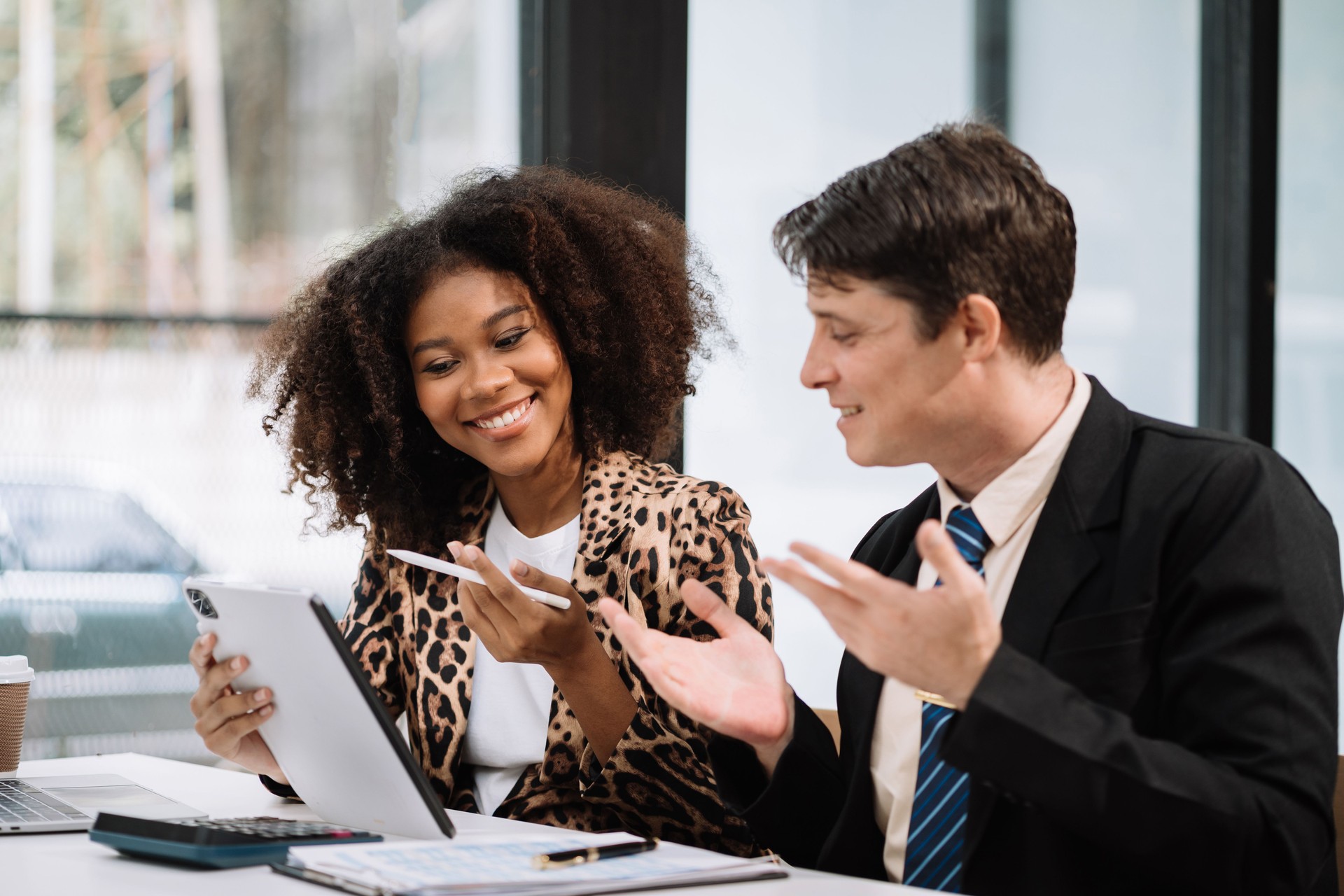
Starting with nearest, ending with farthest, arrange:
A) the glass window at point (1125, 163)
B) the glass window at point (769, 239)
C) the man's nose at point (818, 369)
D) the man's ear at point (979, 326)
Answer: the man's ear at point (979, 326) < the man's nose at point (818, 369) < the glass window at point (769, 239) < the glass window at point (1125, 163)

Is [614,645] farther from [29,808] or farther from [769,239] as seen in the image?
[769,239]

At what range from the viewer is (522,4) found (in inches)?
112

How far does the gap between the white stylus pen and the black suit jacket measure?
36 centimetres

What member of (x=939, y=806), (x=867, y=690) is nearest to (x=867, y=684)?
(x=867, y=690)

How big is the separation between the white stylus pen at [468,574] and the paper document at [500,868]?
12.6 inches

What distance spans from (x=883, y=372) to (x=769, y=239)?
5.45ft

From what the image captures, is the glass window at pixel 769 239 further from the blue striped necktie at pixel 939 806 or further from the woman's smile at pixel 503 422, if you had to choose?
the blue striped necktie at pixel 939 806

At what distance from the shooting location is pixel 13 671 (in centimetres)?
195

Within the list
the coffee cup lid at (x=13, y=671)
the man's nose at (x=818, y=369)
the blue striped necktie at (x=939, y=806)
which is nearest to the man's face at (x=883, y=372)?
the man's nose at (x=818, y=369)

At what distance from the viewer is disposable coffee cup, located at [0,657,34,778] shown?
193 centimetres

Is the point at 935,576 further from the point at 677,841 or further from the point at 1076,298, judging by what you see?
the point at 1076,298

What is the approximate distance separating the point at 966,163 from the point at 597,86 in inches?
59.4

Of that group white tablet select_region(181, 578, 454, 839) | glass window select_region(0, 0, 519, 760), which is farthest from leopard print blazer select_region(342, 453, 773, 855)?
glass window select_region(0, 0, 519, 760)

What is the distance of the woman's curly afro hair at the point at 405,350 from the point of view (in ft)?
7.07
